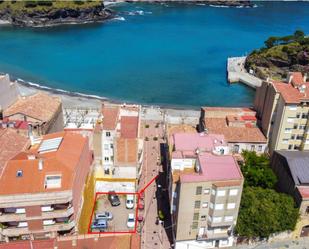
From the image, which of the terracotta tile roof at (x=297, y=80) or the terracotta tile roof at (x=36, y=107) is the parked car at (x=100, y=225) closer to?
the terracotta tile roof at (x=36, y=107)

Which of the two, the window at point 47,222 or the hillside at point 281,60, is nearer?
the window at point 47,222

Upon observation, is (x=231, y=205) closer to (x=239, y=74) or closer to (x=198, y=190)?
(x=198, y=190)

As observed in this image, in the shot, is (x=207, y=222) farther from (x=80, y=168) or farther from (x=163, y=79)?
(x=163, y=79)

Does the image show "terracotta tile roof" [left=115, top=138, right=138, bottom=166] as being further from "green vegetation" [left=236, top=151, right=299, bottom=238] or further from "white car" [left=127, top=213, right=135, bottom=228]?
"green vegetation" [left=236, top=151, right=299, bottom=238]

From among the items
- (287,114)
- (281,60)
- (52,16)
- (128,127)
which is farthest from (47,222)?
(52,16)

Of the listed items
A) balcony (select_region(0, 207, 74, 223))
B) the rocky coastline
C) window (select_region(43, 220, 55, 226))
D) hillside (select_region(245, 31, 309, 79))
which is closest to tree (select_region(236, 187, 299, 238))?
balcony (select_region(0, 207, 74, 223))

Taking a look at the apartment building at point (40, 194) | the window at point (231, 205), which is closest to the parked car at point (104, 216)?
the apartment building at point (40, 194)

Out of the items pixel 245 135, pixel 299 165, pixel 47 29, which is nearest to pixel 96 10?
pixel 47 29
